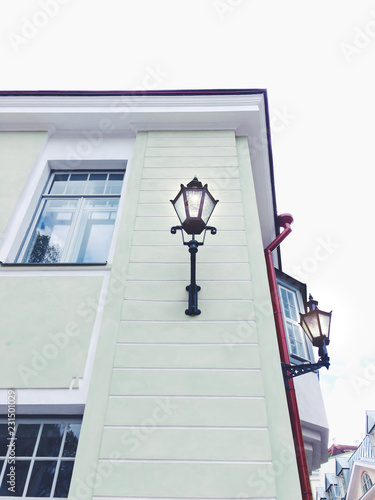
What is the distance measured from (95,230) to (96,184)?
1003 mm

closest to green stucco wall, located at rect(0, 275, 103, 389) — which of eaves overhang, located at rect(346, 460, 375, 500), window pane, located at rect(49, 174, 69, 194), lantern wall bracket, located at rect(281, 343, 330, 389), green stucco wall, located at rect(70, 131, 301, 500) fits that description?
green stucco wall, located at rect(70, 131, 301, 500)

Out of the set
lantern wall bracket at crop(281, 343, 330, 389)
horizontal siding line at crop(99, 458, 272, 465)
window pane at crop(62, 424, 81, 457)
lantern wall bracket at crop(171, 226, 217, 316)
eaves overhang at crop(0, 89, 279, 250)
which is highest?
eaves overhang at crop(0, 89, 279, 250)

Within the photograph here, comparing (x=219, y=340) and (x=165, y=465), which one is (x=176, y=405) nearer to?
(x=165, y=465)

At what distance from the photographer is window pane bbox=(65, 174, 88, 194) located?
5.38m

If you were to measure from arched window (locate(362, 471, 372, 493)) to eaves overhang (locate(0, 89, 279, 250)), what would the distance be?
1070 inches

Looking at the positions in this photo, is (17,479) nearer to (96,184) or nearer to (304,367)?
(304,367)

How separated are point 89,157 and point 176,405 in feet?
13.7

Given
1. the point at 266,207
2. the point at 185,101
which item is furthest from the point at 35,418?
the point at 266,207

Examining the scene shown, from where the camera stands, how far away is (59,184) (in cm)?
546

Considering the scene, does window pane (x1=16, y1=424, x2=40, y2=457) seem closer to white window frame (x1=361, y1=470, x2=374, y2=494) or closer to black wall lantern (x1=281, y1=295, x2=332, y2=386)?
black wall lantern (x1=281, y1=295, x2=332, y2=386)

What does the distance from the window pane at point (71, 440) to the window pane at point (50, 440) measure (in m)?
0.06

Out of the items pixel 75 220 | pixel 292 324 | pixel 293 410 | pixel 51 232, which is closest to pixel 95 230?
pixel 75 220

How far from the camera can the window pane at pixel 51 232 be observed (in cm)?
454

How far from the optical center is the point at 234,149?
17.6 feet
